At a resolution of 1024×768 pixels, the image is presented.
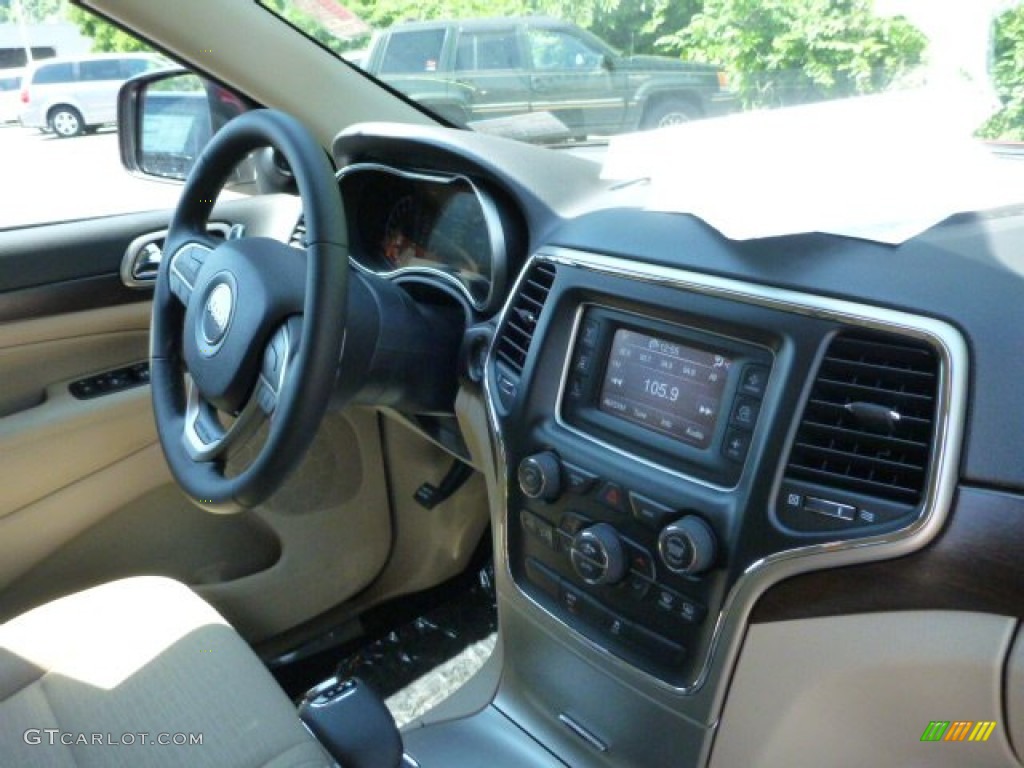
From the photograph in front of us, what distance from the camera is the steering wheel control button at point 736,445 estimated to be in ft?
3.71

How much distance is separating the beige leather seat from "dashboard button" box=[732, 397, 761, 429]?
2.14ft

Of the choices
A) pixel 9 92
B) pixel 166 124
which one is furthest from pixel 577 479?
pixel 9 92

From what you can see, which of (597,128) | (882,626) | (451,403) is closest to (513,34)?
(597,128)

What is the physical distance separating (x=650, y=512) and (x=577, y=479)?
13 centimetres

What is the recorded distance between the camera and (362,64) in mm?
1858

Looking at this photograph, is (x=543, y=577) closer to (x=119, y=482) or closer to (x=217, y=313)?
(x=217, y=313)

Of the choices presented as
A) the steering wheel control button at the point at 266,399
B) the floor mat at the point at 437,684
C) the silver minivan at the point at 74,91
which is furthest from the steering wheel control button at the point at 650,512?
the silver minivan at the point at 74,91

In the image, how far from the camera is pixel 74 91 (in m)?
3.88

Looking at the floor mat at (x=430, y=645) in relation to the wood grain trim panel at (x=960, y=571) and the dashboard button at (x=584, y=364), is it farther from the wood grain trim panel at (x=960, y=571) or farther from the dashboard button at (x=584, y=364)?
the wood grain trim panel at (x=960, y=571)

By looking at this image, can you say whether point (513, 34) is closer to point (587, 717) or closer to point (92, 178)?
point (587, 717)

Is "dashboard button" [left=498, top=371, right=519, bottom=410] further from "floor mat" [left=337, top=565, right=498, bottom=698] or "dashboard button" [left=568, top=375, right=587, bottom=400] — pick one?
"floor mat" [left=337, top=565, right=498, bottom=698]

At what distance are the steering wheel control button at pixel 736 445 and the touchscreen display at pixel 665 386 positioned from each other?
0.03 metres

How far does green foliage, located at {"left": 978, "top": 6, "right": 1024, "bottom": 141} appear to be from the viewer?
121 centimetres

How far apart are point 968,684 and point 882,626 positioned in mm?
94
